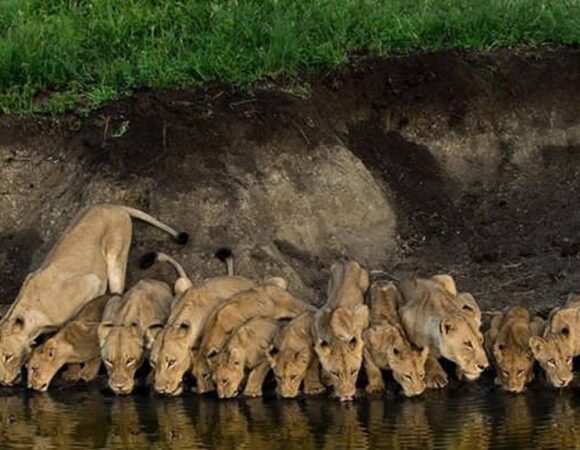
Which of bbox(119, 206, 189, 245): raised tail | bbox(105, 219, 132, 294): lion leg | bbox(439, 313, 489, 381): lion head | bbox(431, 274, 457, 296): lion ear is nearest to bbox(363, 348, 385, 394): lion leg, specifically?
bbox(439, 313, 489, 381): lion head

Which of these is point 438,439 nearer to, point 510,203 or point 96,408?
point 96,408

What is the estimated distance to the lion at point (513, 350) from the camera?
1614 cm

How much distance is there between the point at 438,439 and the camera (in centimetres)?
1452

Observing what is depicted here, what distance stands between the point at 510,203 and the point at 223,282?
179 inches

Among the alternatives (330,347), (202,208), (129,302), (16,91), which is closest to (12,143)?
(16,91)

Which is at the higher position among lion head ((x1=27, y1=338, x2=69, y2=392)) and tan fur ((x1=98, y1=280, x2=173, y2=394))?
tan fur ((x1=98, y1=280, x2=173, y2=394))

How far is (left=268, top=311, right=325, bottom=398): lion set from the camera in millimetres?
16062

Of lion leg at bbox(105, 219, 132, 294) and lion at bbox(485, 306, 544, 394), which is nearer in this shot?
lion at bbox(485, 306, 544, 394)

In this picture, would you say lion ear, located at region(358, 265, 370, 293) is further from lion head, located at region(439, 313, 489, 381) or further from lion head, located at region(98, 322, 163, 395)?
lion head, located at region(98, 322, 163, 395)

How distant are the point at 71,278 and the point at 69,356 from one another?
132 centimetres

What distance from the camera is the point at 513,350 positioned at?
16.2 meters

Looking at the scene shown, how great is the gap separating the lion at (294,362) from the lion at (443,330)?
0.87 metres

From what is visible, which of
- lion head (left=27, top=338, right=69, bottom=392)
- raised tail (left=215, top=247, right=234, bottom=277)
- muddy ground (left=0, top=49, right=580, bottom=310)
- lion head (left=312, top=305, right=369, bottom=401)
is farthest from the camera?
muddy ground (left=0, top=49, right=580, bottom=310)

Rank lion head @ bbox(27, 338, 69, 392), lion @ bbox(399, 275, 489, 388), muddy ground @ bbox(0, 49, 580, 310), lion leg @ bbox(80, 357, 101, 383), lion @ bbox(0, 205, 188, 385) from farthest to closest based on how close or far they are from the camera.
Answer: muddy ground @ bbox(0, 49, 580, 310) < lion @ bbox(0, 205, 188, 385) < lion leg @ bbox(80, 357, 101, 383) < lion head @ bbox(27, 338, 69, 392) < lion @ bbox(399, 275, 489, 388)
